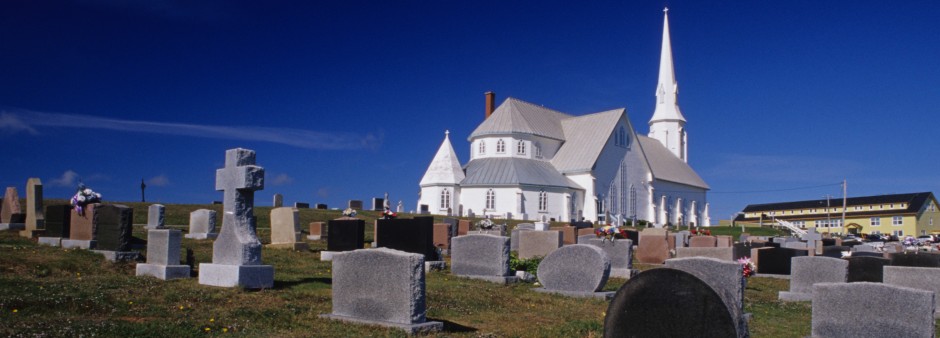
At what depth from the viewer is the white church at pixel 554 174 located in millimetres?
59062

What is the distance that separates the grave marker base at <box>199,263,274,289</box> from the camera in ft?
36.9

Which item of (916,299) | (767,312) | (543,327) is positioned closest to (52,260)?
(543,327)

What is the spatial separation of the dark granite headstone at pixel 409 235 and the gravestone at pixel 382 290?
762cm

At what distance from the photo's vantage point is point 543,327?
388 inches

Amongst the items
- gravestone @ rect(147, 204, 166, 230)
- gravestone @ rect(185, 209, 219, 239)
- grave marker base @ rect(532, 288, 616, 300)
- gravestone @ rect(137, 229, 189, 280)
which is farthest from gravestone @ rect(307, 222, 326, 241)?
grave marker base @ rect(532, 288, 616, 300)

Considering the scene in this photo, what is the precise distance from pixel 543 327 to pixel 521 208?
48223 mm

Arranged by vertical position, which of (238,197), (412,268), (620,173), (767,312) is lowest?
(767,312)

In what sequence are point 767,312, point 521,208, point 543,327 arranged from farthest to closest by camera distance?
point 521,208 → point 767,312 → point 543,327

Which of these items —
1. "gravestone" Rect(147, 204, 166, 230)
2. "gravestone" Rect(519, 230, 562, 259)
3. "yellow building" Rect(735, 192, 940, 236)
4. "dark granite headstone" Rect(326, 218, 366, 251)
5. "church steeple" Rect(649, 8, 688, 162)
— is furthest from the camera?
"church steeple" Rect(649, 8, 688, 162)

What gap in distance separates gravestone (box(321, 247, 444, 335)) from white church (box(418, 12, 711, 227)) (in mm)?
47248

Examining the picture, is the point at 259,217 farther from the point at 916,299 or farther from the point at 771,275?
the point at 916,299

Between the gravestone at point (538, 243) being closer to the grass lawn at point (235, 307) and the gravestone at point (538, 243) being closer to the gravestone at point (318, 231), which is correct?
the grass lawn at point (235, 307)

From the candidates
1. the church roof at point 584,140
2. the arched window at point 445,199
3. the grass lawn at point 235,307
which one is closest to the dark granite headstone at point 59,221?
the grass lawn at point 235,307

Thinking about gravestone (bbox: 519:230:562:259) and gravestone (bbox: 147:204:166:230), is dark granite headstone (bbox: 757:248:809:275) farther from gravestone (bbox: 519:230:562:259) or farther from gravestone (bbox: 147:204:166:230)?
gravestone (bbox: 147:204:166:230)
